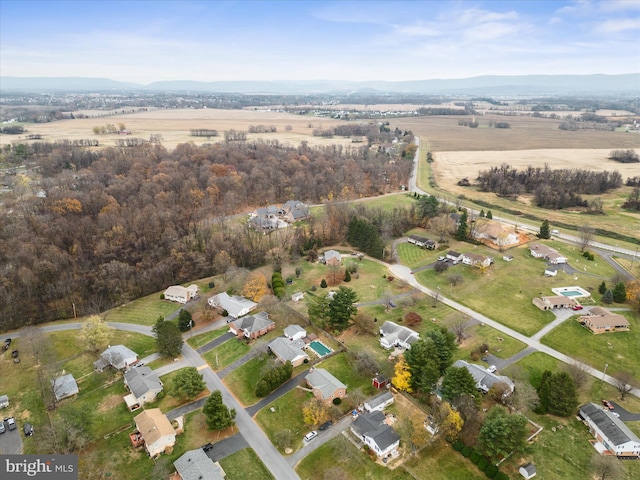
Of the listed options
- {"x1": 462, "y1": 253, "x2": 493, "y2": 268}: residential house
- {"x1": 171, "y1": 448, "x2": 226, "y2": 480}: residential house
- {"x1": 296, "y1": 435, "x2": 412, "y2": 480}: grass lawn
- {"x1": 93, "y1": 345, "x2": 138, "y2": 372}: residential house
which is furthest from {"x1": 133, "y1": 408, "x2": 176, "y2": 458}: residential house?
{"x1": 462, "y1": 253, "x2": 493, "y2": 268}: residential house

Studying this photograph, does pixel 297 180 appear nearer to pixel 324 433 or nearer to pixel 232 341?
pixel 232 341

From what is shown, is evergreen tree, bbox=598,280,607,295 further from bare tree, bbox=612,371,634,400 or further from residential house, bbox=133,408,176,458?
residential house, bbox=133,408,176,458

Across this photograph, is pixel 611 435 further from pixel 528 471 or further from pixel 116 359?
pixel 116 359

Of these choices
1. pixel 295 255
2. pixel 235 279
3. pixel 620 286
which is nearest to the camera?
pixel 620 286

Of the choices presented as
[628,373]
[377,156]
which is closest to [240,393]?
[628,373]

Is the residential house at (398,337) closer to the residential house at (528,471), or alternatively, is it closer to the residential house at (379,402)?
the residential house at (379,402)

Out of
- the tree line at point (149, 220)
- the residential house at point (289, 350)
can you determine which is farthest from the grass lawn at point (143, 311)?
the residential house at point (289, 350)

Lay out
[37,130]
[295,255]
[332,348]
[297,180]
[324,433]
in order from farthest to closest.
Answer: [37,130]
[297,180]
[295,255]
[332,348]
[324,433]

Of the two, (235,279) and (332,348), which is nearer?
(332,348)
